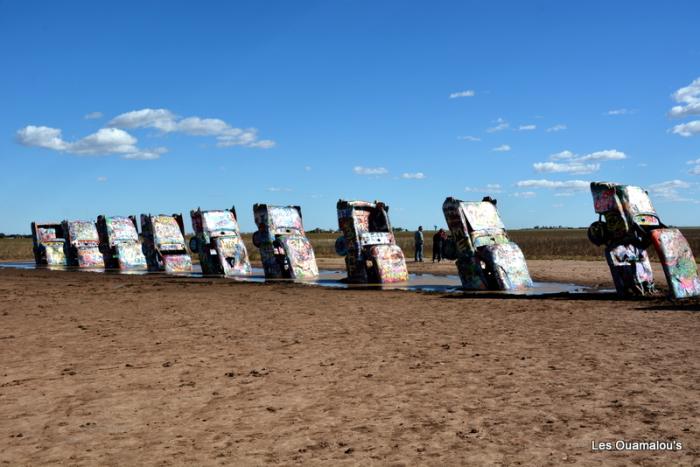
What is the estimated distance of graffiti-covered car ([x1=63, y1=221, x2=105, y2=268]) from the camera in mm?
30312

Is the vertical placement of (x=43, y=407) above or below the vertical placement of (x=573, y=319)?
above

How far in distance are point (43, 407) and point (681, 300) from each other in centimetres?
1087

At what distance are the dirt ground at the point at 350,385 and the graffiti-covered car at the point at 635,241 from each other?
64.2 inches

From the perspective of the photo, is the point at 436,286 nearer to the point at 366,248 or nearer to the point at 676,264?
the point at 366,248

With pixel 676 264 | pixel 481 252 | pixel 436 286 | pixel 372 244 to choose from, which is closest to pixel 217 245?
pixel 372 244

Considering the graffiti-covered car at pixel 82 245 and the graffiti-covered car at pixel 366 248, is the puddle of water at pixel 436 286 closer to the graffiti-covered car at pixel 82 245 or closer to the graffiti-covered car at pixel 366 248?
the graffiti-covered car at pixel 366 248

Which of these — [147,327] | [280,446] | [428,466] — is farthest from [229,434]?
[147,327]

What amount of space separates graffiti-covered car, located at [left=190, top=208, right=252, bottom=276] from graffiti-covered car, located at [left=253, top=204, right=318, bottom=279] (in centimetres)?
219

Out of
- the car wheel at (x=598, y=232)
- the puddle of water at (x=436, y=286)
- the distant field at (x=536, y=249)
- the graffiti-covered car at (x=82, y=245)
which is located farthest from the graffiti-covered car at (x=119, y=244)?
the car wheel at (x=598, y=232)

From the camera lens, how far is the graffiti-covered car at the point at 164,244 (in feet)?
84.5

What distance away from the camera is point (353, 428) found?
4832 millimetres

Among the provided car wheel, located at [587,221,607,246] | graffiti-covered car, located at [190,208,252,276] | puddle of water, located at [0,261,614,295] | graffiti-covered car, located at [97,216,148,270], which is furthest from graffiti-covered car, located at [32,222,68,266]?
car wheel, located at [587,221,607,246]

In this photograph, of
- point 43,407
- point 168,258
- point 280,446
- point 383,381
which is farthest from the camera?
point 168,258

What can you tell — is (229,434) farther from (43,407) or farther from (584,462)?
(584,462)
